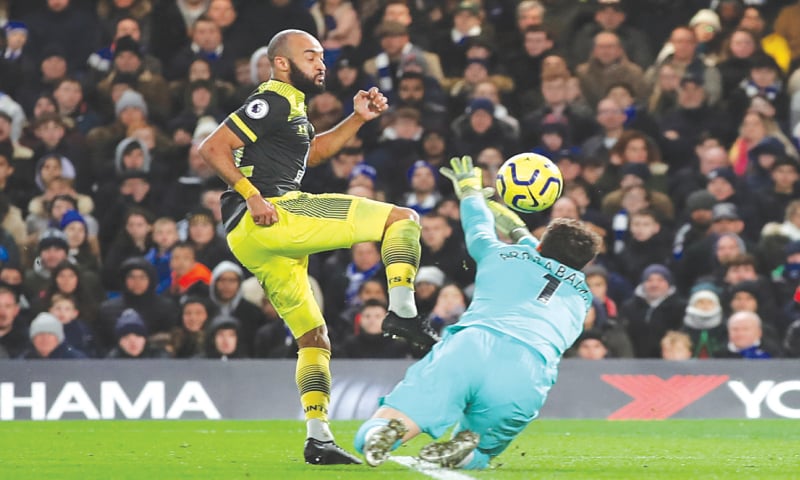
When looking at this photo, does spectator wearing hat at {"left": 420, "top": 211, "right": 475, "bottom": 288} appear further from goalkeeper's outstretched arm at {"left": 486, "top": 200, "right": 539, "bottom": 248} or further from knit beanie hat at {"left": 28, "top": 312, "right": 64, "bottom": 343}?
goalkeeper's outstretched arm at {"left": 486, "top": 200, "right": 539, "bottom": 248}

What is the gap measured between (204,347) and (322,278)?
4.87 ft

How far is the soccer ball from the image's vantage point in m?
10.1

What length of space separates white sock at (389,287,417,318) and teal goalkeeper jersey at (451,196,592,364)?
44 cm

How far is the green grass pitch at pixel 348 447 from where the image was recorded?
8828 millimetres

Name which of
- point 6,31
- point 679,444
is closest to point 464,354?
point 679,444

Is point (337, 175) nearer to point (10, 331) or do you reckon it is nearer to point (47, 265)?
point (47, 265)

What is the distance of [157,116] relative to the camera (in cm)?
1823

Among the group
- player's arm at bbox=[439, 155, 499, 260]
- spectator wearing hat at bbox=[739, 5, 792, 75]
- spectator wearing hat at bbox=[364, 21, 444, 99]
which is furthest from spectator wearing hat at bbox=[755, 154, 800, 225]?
player's arm at bbox=[439, 155, 499, 260]

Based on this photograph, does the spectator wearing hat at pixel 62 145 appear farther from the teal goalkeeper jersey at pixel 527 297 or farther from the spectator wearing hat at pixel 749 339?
the teal goalkeeper jersey at pixel 527 297

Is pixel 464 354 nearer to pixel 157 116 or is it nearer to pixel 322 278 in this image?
pixel 322 278

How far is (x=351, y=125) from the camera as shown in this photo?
33.9ft

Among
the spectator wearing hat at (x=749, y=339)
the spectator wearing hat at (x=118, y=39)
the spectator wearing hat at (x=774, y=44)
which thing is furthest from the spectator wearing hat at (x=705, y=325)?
the spectator wearing hat at (x=118, y=39)

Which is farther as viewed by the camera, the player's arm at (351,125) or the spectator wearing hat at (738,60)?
the spectator wearing hat at (738,60)

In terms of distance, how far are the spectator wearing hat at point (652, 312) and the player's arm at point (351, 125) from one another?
611 cm
